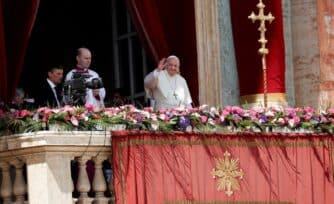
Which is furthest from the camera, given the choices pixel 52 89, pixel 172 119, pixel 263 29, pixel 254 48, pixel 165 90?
pixel 254 48

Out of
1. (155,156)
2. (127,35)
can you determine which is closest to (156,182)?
(155,156)

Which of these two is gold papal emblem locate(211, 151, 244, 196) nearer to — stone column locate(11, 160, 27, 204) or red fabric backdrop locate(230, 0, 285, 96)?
A: stone column locate(11, 160, 27, 204)

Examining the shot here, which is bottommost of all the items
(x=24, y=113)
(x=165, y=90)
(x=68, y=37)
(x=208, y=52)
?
(x=24, y=113)

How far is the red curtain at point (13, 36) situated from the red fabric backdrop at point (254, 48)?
109 inches

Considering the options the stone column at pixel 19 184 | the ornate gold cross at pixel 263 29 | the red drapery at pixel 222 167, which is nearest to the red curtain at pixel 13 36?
the stone column at pixel 19 184

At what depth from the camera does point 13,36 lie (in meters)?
23.7

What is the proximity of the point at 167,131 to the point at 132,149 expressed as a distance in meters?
0.53

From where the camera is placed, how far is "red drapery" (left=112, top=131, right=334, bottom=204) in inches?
830

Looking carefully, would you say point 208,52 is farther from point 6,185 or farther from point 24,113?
point 6,185

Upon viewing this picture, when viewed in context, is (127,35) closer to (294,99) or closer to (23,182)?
(294,99)

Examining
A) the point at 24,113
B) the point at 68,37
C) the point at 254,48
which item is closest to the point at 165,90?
the point at 254,48

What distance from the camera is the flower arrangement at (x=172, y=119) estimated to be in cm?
2081

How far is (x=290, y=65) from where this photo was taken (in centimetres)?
2495

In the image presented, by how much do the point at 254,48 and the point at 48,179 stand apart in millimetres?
4698
